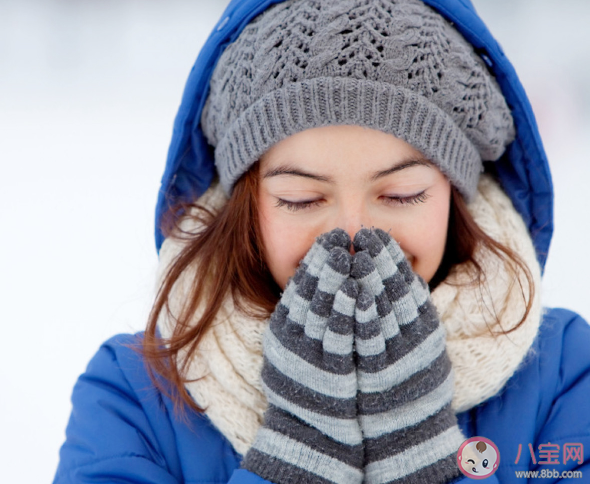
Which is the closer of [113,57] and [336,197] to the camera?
[336,197]

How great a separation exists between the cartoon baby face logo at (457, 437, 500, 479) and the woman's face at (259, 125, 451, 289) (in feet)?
1.07

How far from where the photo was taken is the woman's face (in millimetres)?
1038

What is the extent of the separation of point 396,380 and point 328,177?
1.17ft

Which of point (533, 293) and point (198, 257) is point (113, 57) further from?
point (533, 293)

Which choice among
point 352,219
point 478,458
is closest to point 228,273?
point 352,219

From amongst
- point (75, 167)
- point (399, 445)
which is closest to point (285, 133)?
point (399, 445)

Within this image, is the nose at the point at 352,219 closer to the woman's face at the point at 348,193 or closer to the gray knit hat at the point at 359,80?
the woman's face at the point at 348,193

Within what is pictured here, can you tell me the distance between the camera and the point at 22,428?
1859mm

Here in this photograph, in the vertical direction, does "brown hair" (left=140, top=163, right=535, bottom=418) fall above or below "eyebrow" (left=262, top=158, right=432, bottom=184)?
below

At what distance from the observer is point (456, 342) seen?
1.12 meters

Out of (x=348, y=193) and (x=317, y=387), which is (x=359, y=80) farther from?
(x=317, y=387)

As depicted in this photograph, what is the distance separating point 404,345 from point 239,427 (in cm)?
33

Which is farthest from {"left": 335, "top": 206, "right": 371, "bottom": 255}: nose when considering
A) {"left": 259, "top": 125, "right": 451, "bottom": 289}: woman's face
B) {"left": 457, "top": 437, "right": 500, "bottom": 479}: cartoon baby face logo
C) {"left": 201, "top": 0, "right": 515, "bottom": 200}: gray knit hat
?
{"left": 457, "top": 437, "right": 500, "bottom": 479}: cartoon baby face logo

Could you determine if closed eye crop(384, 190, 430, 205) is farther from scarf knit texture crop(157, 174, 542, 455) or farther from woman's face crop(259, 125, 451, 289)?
scarf knit texture crop(157, 174, 542, 455)
